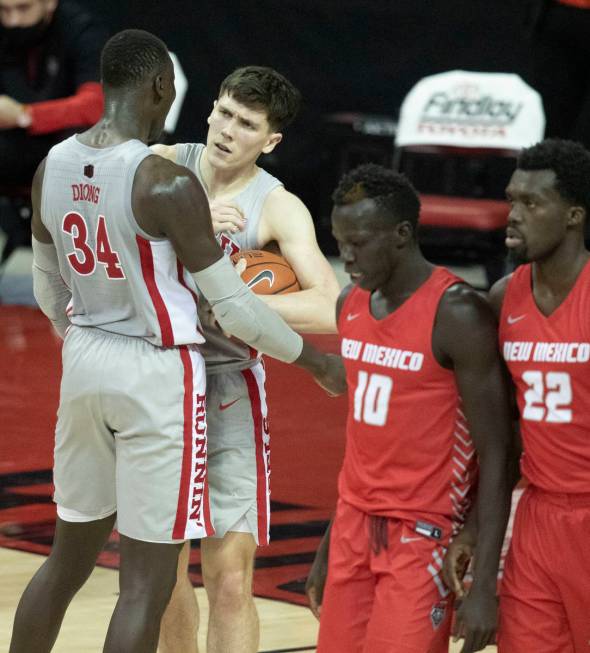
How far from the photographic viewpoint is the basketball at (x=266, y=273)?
404 centimetres

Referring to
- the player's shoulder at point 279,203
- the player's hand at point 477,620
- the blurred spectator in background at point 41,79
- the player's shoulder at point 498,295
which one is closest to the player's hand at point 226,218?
the player's shoulder at point 279,203

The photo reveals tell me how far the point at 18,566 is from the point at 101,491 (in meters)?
1.50

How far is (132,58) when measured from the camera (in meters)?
3.63

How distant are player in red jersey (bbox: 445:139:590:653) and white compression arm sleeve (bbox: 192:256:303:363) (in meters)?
0.63

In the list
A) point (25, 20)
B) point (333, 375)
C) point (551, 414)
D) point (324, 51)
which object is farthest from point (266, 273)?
point (324, 51)

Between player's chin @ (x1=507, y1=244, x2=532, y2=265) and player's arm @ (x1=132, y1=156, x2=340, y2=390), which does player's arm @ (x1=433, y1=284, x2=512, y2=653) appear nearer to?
player's chin @ (x1=507, y1=244, x2=532, y2=265)

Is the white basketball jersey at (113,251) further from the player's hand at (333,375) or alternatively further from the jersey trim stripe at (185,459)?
the player's hand at (333,375)

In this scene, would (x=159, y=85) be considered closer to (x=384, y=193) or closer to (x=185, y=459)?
(x=384, y=193)

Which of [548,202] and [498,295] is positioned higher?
[548,202]

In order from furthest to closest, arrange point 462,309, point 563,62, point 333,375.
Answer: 1. point 563,62
2. point 333,375
3. point 462,309

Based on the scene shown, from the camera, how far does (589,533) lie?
324 centimetres

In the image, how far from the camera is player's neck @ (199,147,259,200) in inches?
166

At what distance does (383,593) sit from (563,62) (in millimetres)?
7137

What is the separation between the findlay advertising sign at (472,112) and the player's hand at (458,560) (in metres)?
7.32
